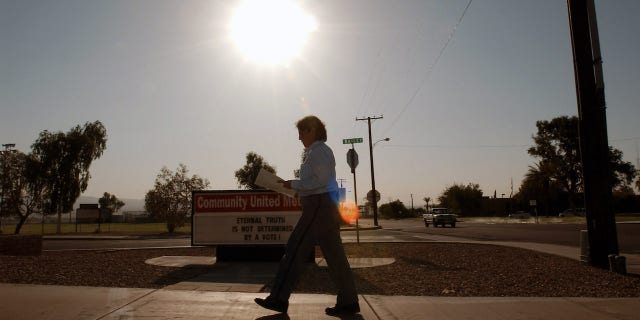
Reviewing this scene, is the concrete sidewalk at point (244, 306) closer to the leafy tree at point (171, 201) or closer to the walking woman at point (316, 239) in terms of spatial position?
the walking woman at point (316, 239)

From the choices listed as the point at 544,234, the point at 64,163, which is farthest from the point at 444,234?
the point at 64,163

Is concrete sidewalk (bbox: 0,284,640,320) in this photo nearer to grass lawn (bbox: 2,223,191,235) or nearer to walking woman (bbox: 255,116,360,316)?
walking woman (bbox: 255,116,360,316)

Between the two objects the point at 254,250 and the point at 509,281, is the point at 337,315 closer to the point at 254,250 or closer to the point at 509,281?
the point at 509,281

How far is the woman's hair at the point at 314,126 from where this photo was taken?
14.9 ft

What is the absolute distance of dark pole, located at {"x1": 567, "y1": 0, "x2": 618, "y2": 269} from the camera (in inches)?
305

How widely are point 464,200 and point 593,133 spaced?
74.4 meters

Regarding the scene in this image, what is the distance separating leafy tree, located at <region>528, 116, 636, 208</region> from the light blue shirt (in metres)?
64.7

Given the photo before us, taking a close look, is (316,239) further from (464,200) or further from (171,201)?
(464,200)

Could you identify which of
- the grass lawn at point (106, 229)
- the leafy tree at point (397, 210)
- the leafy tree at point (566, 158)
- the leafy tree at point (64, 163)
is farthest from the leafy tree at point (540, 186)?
the leafy tree at point (64, 163)

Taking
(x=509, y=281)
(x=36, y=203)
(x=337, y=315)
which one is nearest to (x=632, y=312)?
(x=509, y=281)

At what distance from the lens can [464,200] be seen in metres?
79.1

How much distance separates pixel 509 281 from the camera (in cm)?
652

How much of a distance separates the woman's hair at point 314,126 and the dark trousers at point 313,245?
25.0 inches

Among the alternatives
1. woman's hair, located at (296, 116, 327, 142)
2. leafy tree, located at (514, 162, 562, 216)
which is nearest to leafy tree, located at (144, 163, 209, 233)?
woman's hair, located at (296, 116, 327, 142)
